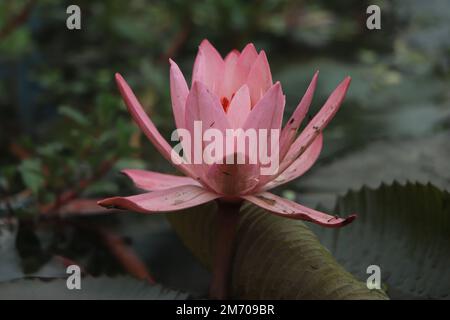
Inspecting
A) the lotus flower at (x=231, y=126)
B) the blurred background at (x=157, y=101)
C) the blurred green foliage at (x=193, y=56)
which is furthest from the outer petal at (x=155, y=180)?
the blurred green foliage at (x=193, y=56)

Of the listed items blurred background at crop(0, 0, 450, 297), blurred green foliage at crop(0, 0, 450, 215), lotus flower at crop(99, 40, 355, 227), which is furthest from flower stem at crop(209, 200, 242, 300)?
blurred green foliage at crop(0, 0, 450, 215)

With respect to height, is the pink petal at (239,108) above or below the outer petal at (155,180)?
above

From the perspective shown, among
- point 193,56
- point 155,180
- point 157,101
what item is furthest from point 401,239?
point 193,56

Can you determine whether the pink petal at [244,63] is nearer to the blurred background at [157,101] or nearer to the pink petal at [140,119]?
the pink petal at [140,119]

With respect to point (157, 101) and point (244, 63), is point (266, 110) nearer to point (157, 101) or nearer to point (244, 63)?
point (244, 63)

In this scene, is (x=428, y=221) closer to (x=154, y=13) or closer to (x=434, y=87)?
(x=434, y=87)
